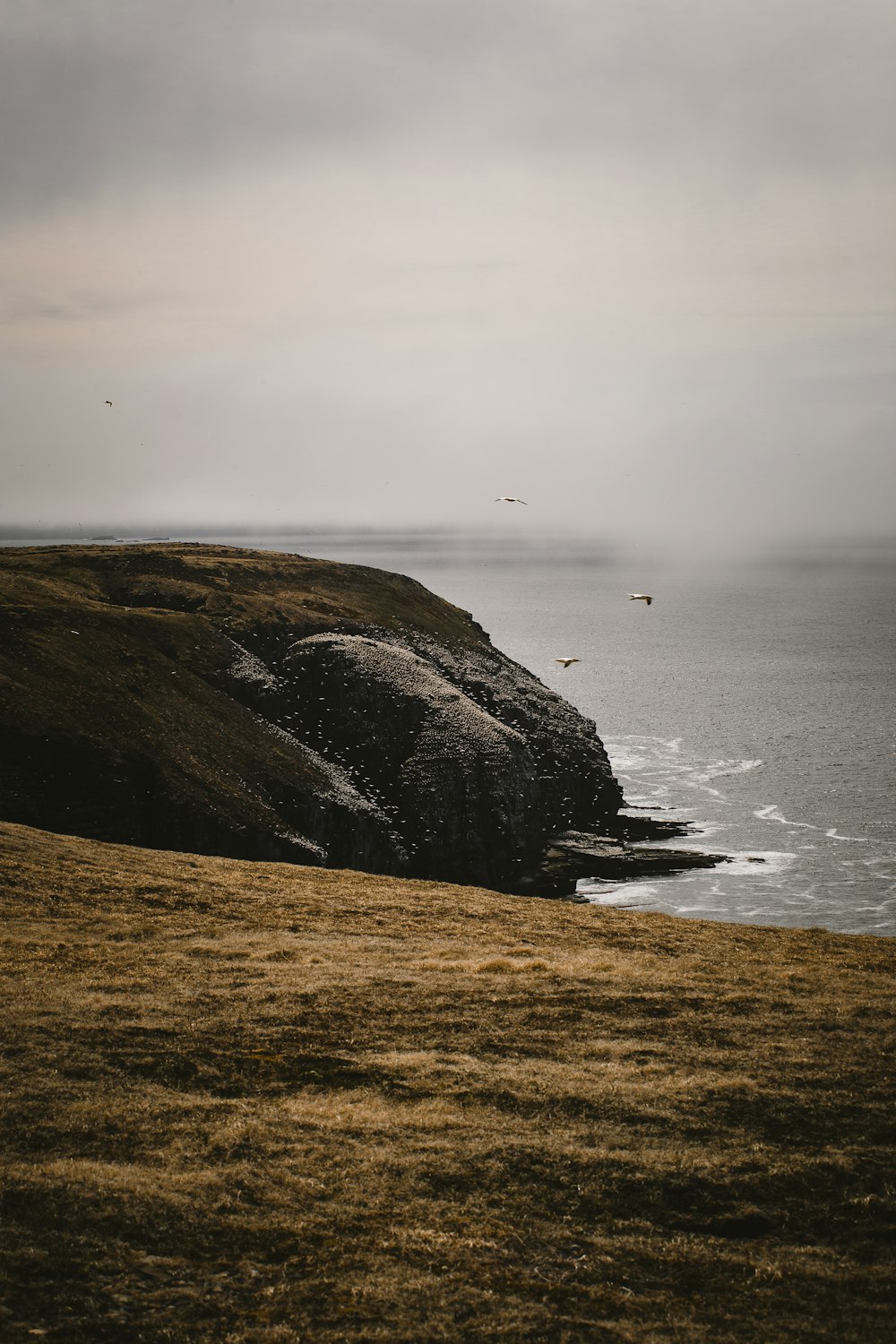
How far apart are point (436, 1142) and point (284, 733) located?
2092 inches

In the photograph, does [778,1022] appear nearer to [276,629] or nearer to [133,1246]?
[133,1246]

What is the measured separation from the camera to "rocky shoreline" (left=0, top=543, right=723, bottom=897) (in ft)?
164

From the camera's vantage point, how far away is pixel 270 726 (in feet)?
213

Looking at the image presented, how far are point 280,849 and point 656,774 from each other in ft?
193

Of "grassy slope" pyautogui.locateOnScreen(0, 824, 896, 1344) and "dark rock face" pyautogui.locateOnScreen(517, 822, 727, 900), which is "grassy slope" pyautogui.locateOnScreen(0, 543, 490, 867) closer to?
"dark rock face" pyautogui.locateOnScreen(517, 822, 727, 900)

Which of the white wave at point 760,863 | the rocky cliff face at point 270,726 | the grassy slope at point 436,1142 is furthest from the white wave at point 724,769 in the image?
the grassy slope at point 436,1142

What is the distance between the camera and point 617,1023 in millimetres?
18406

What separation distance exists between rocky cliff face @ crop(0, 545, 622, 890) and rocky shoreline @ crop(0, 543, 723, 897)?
156mm

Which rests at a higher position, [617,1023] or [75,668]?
[75,668]

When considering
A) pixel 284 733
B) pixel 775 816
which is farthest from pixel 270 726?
pixel 775 816

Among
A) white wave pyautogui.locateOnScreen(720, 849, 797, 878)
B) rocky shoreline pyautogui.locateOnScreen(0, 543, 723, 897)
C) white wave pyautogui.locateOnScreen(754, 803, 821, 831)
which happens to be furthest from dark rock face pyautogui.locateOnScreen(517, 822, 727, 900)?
white wave pyautogui.locateOnScreen(754, 803, 821, 831)

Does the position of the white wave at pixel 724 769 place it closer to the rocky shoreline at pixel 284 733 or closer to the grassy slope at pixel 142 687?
the rocky shoreline at pixel 284 733

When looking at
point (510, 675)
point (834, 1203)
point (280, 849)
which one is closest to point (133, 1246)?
point (834, 1203)

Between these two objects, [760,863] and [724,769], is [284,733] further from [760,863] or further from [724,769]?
[724,769]
